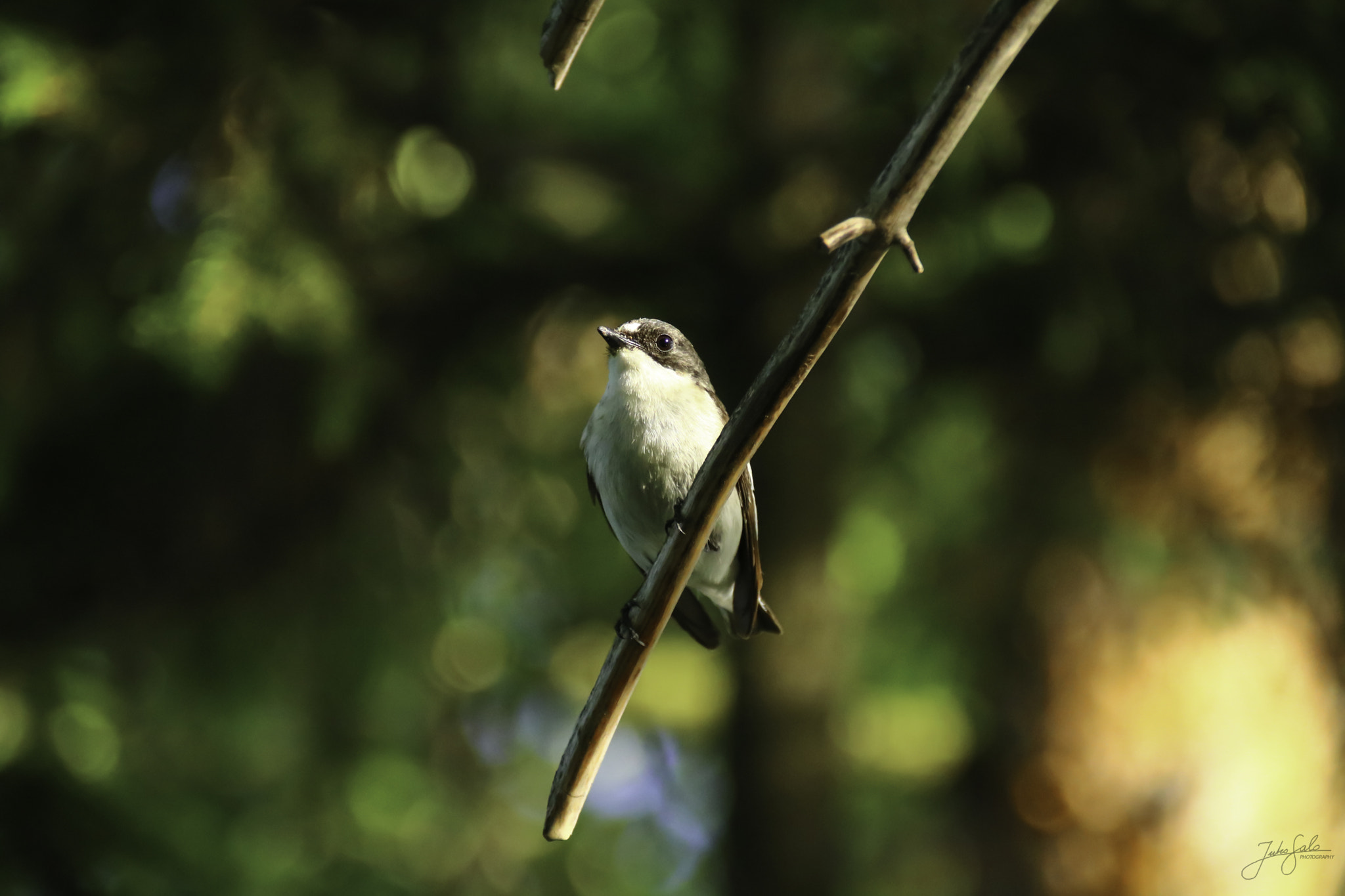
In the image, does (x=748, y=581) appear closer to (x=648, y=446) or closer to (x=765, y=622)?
(x=765, y=622)

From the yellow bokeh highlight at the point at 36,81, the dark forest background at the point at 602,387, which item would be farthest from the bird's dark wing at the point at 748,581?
the yellow bokeh highlight at the point at 36,81

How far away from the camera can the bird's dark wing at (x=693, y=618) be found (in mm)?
3059

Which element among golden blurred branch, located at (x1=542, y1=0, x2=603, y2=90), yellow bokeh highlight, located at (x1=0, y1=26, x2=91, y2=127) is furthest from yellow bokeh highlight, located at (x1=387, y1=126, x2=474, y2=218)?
golden blurred branch, located at (x1=542, y1=0, x2=603, y2=90)

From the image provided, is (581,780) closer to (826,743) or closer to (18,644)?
(826,743)

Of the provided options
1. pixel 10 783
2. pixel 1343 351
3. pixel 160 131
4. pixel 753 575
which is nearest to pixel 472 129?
pixel 160 131

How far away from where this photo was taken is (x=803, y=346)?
952mm

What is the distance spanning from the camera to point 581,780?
1126 millimetres

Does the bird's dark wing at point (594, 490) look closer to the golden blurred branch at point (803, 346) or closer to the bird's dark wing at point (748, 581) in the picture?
the bird's dark wing at point (748, 581)

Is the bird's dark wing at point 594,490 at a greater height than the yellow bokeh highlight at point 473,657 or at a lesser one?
greater

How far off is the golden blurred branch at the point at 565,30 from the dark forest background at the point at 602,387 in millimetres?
3001

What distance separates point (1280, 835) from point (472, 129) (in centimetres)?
487

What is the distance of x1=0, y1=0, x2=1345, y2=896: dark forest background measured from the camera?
13.3 ft
